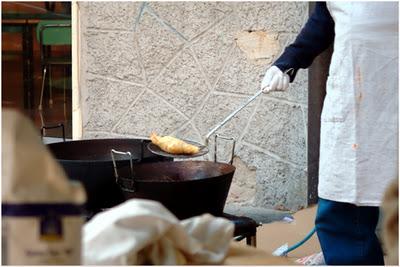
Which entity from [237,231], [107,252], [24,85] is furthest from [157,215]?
[24,85]

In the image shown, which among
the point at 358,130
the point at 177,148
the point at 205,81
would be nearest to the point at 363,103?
the point at 358,130

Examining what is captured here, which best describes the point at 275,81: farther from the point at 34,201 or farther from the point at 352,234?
the point at 34,201

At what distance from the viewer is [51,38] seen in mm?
5520

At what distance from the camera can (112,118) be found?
4.47 metres

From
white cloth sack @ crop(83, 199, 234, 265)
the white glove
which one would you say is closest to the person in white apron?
the white glove

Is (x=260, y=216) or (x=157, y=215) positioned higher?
(x=157, y=215)

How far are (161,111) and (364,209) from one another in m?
2.05

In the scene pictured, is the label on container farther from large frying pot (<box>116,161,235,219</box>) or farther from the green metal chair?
the green metal chair

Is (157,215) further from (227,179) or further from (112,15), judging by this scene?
(112,15)

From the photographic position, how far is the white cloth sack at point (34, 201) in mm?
915

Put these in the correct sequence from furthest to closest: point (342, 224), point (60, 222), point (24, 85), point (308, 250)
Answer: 1. point (24, 85)
2. point (308, 250)
3. point (342, 224)
4. point (60, 222)

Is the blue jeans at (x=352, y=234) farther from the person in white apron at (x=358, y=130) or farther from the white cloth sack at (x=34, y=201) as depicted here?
the white cloth sack at (x=34, y=201)

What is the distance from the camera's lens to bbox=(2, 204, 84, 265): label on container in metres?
0.93

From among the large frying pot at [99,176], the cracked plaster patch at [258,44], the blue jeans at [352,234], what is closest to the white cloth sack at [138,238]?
the large frying pot at [99,176]
